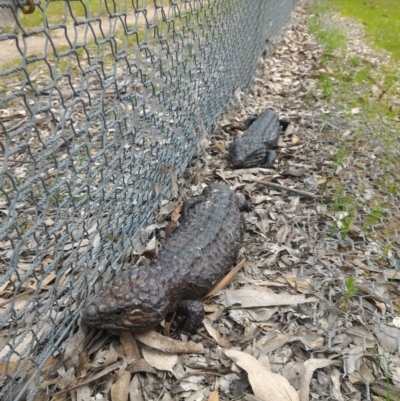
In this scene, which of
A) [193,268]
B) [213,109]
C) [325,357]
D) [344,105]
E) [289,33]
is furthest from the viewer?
[289,33]

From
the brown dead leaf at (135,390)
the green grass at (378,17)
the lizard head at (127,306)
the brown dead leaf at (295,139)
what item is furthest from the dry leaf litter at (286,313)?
the green grass at (378,17)

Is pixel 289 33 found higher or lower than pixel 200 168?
lower

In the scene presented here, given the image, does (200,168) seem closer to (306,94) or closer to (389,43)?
(306,94)

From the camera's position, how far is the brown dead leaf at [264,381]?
2.01 m

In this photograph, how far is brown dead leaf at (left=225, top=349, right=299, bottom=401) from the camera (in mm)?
2014

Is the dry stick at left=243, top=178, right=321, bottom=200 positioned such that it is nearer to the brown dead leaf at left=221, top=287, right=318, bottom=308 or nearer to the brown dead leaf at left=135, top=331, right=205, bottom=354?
the brown dead leaf at left=221, top=287, right=318, bottom=308

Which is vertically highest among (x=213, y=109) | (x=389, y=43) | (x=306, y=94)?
(x=213, y=109)

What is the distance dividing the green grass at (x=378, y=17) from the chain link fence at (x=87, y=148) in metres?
5.43

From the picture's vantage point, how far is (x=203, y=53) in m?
3.93

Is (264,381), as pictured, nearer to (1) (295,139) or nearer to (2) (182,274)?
(2) (182,274)

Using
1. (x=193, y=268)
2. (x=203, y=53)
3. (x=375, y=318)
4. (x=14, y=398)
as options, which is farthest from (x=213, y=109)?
(x=14, y=398)

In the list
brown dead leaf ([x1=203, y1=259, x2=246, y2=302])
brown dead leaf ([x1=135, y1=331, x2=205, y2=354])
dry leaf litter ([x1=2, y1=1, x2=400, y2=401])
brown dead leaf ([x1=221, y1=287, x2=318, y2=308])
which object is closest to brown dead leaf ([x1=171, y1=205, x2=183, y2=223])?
dry leaf litter ([x1=2, y1=1, x2=400, y2=401])

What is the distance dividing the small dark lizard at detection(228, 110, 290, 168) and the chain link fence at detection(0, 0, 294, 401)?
1.45 feet

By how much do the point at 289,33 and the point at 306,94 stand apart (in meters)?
5.20
